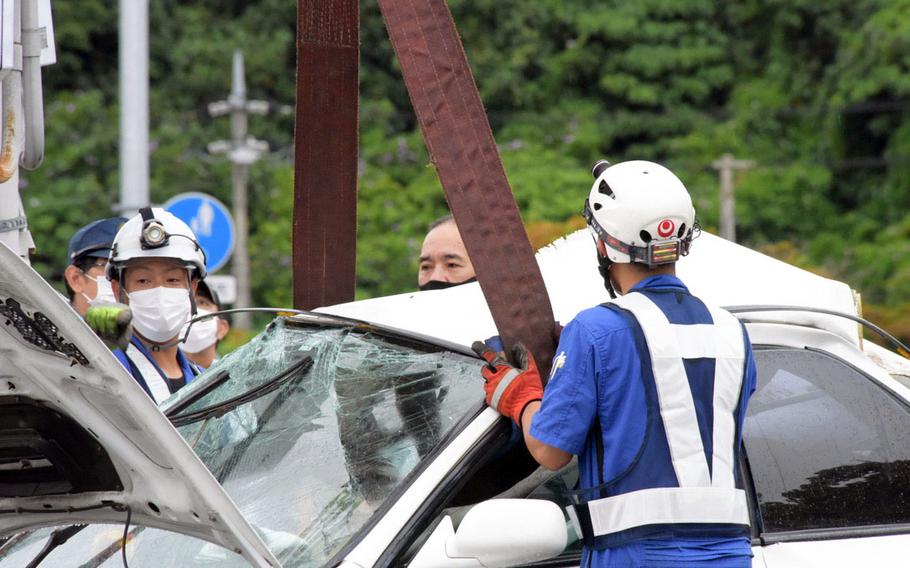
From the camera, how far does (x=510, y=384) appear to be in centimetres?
301

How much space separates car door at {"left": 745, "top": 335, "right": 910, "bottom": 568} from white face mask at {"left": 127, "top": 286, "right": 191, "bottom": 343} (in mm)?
2195

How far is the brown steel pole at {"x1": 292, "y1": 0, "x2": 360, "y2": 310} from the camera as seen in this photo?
14.2 ft

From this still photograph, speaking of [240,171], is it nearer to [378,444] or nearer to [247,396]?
[247,396]

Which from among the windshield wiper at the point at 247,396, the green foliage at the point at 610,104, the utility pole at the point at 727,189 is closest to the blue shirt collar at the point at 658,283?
the windshield wiper at the point at 247,396

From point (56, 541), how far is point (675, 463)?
1.48 m

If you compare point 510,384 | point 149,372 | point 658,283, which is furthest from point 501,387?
point 149,372

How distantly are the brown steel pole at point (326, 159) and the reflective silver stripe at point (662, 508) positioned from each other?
1.68 m

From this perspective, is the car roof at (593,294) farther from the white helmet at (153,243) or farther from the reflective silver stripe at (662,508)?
the white helmet at (153,243)

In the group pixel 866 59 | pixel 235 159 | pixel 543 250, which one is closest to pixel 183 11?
pixel 235 159

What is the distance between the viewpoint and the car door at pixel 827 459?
3188 millimetres

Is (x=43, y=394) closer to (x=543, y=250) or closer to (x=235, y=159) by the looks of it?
(x=543, y=250)

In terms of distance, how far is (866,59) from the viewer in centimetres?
2392

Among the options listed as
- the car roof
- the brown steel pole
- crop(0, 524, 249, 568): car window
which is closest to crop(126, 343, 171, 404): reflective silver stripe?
the brown steel pole

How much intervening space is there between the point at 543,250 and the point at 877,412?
1.00 m
